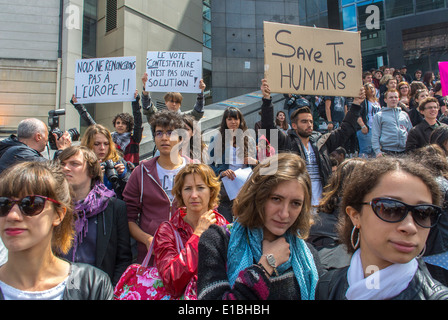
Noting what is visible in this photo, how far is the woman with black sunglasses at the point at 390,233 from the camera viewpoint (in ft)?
4.50

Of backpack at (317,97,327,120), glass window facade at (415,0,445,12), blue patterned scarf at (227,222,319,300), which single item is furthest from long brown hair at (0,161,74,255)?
glass window facade at (415,0,445,12)

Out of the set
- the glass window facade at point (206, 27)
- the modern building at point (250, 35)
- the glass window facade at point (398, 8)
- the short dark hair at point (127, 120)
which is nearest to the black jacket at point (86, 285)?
the short dark hair at point (127, 120)

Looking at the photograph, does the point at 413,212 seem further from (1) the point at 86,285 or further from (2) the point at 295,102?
(2) the point at 295,102

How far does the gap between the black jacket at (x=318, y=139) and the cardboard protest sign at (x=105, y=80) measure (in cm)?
225

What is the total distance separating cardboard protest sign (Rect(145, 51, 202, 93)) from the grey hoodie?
305cm

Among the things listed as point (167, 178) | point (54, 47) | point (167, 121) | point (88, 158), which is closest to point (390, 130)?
point (167, 121)

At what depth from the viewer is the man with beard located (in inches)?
153

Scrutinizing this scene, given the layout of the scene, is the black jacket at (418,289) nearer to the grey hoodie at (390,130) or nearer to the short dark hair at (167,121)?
the short dark hair at (167,121)

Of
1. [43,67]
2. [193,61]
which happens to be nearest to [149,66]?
[193,61]

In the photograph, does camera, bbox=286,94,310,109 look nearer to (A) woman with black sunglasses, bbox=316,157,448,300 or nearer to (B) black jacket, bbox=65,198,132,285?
(B) black jacket, bbox=65,198,132,285

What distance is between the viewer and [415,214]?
1.41 m

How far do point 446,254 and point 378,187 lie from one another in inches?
57.2

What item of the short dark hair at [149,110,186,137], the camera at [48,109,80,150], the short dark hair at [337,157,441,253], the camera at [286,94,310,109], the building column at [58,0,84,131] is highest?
the building column at [58,0,84,131]
